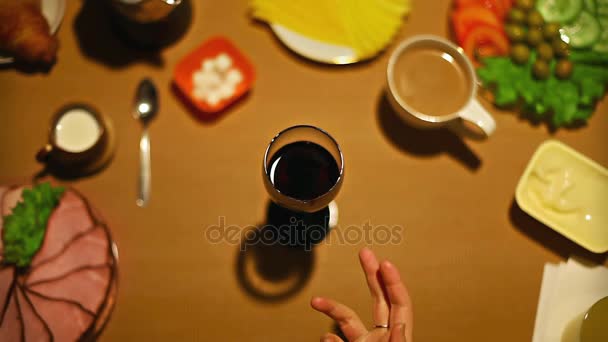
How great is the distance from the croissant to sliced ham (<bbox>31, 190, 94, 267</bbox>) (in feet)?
0.88

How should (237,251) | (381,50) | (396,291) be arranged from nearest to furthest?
(396,291) < (237,251) < (381,50)

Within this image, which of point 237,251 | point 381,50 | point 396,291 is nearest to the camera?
A: point 396,291

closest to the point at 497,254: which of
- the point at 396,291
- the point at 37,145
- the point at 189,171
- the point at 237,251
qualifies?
the point at 396,291

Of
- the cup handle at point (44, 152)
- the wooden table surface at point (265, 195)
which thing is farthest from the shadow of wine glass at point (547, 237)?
the cup handle at point (44, 152)

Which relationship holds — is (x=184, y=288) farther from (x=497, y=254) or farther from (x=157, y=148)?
(x=497, y=254)

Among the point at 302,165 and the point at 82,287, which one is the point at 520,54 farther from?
the point at 82,287

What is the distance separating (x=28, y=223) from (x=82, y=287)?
13 centimetres

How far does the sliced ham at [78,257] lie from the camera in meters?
0.77

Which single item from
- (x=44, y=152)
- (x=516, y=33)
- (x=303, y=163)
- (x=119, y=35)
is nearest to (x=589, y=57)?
(x=516, y=33)

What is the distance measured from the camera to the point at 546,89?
0.91 meters

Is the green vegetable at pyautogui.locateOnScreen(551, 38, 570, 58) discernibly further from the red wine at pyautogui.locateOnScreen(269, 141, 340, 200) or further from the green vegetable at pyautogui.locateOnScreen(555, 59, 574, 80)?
the red wine at pyautogui.locateOnScreen(269, 141, 340, 200)

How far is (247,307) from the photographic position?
32.2 inches

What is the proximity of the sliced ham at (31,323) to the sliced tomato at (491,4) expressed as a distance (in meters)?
0.93

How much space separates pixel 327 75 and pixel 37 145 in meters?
0.55
